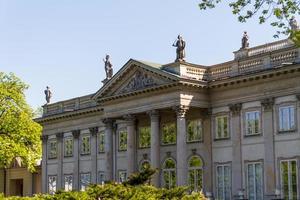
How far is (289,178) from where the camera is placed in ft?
128

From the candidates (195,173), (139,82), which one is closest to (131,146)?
(139,82)

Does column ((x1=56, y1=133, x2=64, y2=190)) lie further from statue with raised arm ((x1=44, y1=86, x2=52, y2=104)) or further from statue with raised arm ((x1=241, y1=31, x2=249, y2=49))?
statue with raised arm ((x1=241, y1=31, x2=249, y2=49))

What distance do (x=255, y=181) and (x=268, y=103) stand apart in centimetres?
534

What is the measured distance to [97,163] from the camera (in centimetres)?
5616

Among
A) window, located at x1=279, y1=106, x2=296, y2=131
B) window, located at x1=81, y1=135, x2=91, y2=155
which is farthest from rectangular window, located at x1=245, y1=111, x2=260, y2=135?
window, located at x1=81, y1=135, x2=91, y2=155

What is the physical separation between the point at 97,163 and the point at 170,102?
15.1 meters

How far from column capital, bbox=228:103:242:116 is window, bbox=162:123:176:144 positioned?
5.86m

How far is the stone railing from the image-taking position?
5784 cm

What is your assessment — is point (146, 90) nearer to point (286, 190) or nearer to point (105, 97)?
point (105, 97)

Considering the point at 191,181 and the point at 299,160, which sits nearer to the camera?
the point at 299,160

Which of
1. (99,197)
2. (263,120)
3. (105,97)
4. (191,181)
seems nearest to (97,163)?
(105,97)

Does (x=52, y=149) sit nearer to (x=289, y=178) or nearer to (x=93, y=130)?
(x=93, y=130)

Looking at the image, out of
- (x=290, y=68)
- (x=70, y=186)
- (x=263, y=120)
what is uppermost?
(x=290, y=68)

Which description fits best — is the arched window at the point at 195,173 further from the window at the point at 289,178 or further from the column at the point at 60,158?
the column at the point at 60,158
